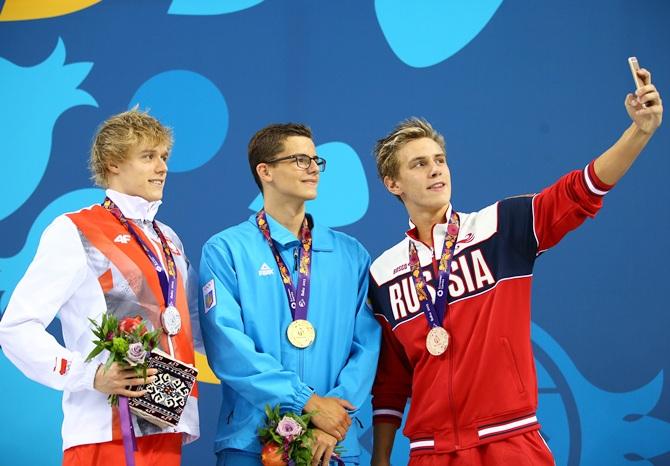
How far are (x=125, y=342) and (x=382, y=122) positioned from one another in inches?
100

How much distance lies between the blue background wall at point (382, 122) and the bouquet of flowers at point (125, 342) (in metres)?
2.16

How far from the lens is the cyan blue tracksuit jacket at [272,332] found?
291cm

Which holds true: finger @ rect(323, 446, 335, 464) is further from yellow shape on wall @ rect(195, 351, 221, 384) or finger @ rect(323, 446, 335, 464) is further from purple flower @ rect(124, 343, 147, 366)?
yellow shape on wall @ rect(195, 351, 221, 384)

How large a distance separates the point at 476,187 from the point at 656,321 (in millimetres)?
1148

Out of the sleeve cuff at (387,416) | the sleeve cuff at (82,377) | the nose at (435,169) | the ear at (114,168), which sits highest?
the ear at (114,168)

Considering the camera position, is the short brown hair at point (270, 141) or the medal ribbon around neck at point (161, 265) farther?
the short brown hair at point (270, 141)

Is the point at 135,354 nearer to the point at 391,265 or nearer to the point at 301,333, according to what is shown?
the point at 301,333

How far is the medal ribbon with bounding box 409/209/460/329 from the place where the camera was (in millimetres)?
2973

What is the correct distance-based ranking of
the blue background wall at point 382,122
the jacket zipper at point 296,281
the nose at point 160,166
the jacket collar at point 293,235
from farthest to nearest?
1. the blue background wall at point 382,122
2. the jacket collar at point 293,235
3. the nose at point 160,166
4. the jacket zipper at point 296,281

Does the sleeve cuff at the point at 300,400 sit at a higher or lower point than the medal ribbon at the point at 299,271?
lower

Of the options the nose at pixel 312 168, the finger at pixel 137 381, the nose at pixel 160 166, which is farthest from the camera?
the nose at pixel 312 168

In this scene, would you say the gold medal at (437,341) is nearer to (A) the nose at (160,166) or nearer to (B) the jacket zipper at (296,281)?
(B) the jacket zipper at (296,281)

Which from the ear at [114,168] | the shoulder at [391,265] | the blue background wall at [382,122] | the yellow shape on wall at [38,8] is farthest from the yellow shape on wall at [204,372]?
the yellow shape on wall at [38,8]

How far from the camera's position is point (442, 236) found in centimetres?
312
